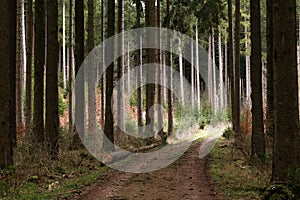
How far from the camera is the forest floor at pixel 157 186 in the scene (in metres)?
9.09

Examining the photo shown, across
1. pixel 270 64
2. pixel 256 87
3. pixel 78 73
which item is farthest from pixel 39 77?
pixel 270 64

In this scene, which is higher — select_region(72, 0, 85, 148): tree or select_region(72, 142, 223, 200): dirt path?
select_region(72, 0, 85, 148): tree

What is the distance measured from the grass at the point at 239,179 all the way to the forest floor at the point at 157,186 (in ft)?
0.82

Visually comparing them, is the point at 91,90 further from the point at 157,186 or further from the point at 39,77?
the point at 157,186

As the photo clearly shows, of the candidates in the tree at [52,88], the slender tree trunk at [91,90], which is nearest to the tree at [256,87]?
the tree at [52,88]

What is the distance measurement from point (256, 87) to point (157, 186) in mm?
4934

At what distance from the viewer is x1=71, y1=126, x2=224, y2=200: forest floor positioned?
29.8ft

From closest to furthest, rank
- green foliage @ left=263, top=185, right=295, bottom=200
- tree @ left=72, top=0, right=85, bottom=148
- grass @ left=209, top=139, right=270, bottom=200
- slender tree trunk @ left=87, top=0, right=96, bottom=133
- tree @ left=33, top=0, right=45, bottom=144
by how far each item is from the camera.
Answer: green foliage @ left=263, top=185, right=295, bottom=200, grass @ left=209, top=139, right=270, bottom=200, tree @ left=33, top=0, right=45, bottom=144, tree @ left=72, top=0, right=85, bottom=148, slender tree trunk @ left=87, top=0, right=96, bottom=133

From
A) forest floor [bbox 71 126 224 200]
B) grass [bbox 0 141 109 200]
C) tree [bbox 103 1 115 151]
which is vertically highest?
tree [bbox 103 1 115 151]

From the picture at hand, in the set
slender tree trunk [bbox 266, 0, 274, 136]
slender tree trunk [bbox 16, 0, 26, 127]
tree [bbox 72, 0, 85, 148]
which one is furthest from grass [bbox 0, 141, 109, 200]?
slender tree trunk [bbox 266, 0, 274, 136]

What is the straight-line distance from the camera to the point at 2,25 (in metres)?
10.0

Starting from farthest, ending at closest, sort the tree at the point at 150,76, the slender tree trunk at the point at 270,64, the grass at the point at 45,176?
the tree at the point at 150,76, the slender tree trunk at the point at 270,64, the grass at the point at 45,176

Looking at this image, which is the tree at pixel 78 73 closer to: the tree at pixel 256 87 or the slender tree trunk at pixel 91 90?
the slender tree trunk at pixel 91 90

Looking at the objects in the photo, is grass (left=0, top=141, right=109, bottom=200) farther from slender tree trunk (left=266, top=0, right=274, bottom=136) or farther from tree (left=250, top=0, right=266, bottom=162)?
slender tree trunk (left=266, top=0, right=274, bottom=136)
